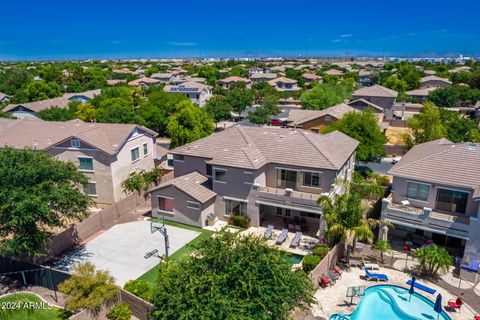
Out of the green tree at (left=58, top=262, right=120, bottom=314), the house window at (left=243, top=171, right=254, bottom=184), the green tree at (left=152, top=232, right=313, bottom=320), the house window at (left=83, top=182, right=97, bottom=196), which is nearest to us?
the green tree at (left=152, top=232, right=313, bottom=320)

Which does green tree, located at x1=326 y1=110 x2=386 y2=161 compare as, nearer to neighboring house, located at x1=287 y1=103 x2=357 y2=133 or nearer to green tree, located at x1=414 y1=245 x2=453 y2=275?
neighboring house, located at x1=287 y1=103 x2=357 y2=133

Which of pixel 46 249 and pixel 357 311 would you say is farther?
pixel 46 249

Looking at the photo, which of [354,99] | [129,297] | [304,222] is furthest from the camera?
[354,99]

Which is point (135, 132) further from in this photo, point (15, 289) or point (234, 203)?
point (15, 289)

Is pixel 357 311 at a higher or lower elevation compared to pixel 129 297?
lower

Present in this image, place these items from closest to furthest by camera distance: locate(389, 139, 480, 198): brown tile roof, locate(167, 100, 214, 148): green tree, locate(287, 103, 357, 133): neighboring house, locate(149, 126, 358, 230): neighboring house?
1. locate(389, 139, 480, 198): brown tile roof
2. locate(149, 126, 358, 230): neighboring house
3. locate(167, 100, 214, 148): green tree
4. locate(287, 103, 357, 133): neighboring house

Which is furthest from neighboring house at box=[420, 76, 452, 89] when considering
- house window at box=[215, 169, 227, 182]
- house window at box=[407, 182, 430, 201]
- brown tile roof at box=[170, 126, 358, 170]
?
house window at box=[215, 169, 227, 182]

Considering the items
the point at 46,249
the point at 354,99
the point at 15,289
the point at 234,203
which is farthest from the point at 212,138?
the point at 354,99

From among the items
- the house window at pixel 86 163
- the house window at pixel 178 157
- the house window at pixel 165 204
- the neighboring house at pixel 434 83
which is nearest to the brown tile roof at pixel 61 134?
the house window at pixel 86 163
